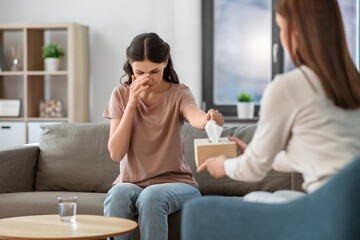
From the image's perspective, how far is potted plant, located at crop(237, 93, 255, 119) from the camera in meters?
5.05

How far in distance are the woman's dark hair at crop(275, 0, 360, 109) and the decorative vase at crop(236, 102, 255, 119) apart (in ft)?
11.5

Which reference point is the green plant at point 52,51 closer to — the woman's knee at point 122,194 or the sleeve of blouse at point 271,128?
the woman's knee at point 122,194

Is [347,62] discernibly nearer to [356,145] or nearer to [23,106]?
[356,145]

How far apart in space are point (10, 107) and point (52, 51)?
63cm

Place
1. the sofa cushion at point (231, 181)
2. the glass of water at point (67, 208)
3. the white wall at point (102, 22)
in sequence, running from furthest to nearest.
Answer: the white wall at point (102, 22), the sofa cushion at point (231, 181), the glass of water at point (67, 208)

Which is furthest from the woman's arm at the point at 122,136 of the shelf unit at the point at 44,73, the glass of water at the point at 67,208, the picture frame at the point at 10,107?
the picture frame at the point at 10,107

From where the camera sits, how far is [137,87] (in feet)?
8.37

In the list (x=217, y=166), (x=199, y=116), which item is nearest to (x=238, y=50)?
(x=199, y=116)

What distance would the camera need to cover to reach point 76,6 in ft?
17.7

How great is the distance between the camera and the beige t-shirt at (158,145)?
2.61 m

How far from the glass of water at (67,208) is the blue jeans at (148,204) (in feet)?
0.94

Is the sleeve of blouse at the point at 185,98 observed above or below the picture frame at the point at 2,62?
below

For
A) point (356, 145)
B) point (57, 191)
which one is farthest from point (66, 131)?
point (356, 145)

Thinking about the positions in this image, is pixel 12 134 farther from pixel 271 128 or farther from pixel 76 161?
pixel 271 128
